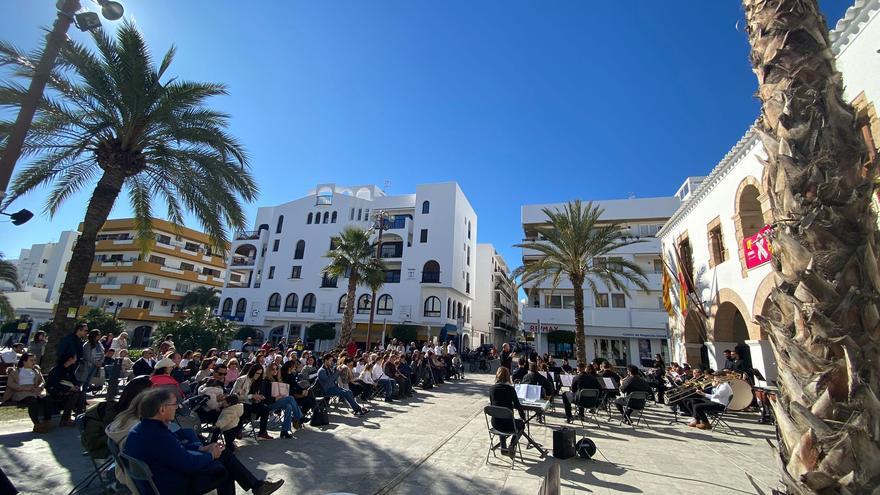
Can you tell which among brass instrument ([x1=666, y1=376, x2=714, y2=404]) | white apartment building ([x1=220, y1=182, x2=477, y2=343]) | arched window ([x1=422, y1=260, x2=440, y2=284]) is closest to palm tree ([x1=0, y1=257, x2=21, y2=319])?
white apartment building ([x1=220, y1=182, x2=477, y2=343])

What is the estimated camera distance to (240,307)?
3888 centimetres

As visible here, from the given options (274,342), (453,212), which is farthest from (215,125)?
(274,342)

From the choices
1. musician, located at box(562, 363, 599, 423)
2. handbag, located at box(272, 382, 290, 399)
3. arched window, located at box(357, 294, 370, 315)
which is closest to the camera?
handbag, located at box(272, 382, 290, 399)

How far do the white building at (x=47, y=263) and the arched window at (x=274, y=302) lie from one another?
3220cm

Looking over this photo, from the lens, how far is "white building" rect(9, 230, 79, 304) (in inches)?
2009

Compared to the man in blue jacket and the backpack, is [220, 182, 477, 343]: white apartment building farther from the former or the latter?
the man in blue jacket

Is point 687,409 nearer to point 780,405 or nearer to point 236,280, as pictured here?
point 780,405

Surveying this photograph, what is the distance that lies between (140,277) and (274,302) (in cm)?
1473

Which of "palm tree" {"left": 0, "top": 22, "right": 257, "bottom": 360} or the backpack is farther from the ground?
"palm tree" {"left": 0, "top": 22, "right": 257, "bottom": 360}

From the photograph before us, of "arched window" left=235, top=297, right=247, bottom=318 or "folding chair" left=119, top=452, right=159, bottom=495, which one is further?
"arched window" left=235, top=297, right=247, bottom=318

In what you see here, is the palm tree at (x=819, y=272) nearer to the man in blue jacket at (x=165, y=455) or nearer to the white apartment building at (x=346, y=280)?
the man in blue jacket at (x=165, y=455)

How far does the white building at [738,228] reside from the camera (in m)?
6.93

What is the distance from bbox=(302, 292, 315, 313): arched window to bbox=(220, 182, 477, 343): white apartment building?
0.10 metres

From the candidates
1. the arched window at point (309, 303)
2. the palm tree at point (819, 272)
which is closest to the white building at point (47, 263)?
the arched window at point (309, 303)
